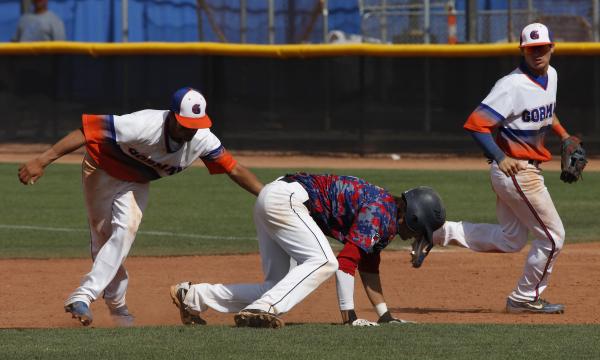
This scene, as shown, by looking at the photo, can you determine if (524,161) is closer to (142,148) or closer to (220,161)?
(220,161)

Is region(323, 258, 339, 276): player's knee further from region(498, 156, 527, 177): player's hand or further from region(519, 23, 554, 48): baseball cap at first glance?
region(519, 23, 554, 48): baseball cap

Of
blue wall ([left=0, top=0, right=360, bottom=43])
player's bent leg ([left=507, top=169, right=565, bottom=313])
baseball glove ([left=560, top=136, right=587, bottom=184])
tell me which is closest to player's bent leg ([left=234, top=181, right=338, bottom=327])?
player's bent leg ([left=507, top=169, right=565, bottom=313])

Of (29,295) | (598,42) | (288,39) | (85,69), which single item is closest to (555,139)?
(598,42)

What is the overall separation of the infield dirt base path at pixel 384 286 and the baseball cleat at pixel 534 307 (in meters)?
0.06

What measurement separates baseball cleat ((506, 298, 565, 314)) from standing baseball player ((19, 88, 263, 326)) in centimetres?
193

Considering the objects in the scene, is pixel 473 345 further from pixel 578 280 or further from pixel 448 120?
pixel 448 120

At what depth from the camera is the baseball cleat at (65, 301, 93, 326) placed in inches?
274

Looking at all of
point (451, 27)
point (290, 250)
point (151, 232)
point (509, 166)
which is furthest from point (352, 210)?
point (451, 27)

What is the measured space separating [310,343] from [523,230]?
239 centimetres

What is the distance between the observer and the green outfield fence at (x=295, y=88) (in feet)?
62.0

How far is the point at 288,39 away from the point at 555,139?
4880mm

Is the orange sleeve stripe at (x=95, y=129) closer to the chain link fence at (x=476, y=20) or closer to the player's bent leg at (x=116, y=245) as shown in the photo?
the player's bent leg at (x=116, y=245)

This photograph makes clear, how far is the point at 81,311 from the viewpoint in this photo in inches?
275

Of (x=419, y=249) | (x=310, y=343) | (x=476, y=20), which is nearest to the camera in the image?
(x=310, y=343)
